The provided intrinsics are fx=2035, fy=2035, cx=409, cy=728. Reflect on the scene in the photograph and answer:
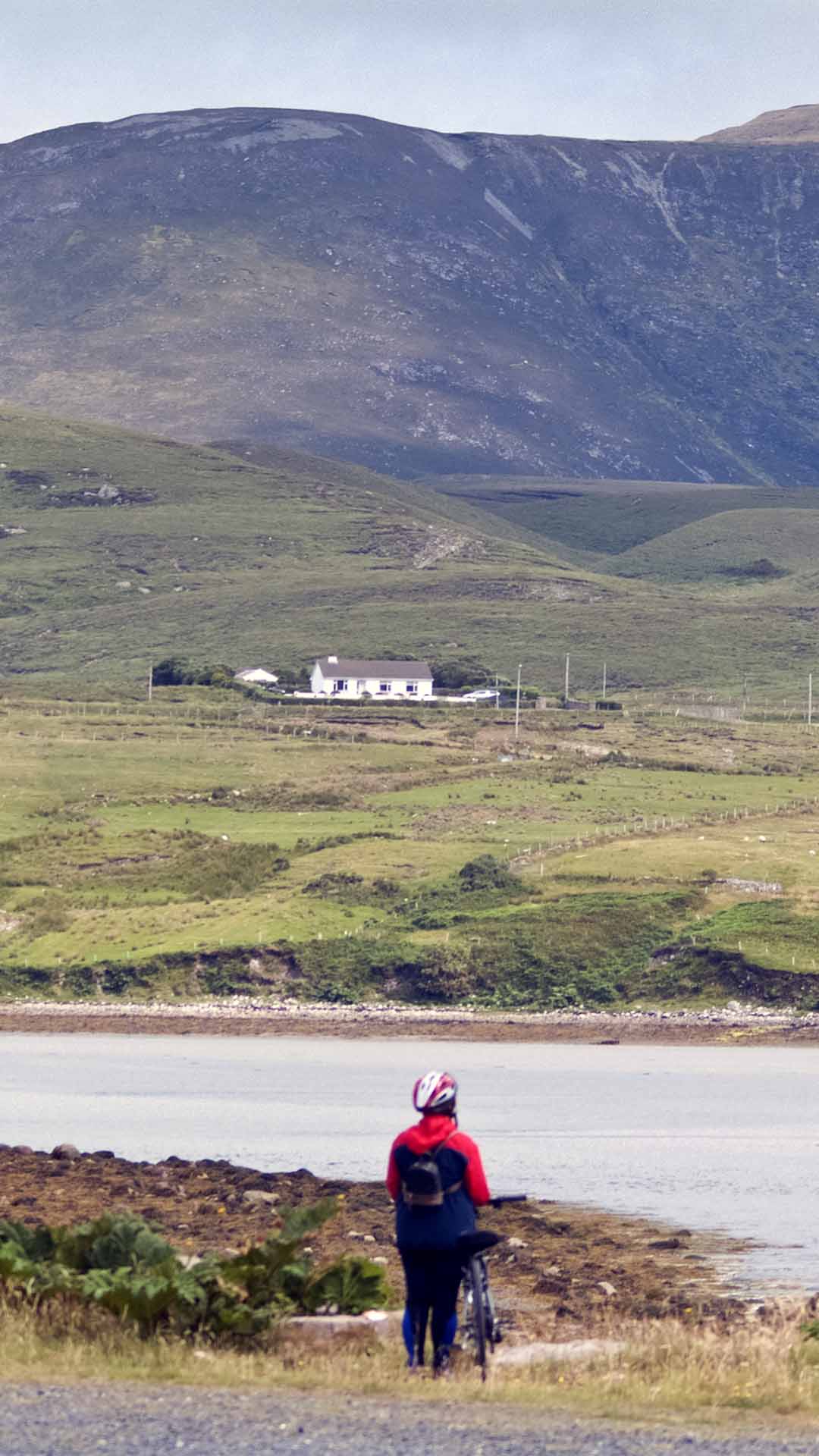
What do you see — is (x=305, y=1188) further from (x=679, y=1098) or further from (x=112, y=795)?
(x=112, y=795)

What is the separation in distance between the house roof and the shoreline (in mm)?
104396

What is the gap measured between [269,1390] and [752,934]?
55.3 meters

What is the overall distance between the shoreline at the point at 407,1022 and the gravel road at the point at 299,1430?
4887 cm

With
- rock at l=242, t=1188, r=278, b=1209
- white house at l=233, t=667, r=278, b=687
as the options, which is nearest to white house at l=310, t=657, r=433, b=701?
white house at l=233, t=667, r=278, b=687

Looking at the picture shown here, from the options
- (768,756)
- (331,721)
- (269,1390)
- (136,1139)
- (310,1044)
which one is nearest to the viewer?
(269,1390)

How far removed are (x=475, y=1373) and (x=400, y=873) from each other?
62.2 meters

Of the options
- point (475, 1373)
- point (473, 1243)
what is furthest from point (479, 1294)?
point (475, 1373)

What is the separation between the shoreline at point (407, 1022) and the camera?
6306 cm

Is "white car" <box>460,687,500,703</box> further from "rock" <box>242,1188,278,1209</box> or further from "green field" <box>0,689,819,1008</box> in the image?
"rock" <box>242,1188,278,1209</box>

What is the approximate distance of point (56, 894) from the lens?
75.9 meters

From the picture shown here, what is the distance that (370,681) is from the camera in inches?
6693

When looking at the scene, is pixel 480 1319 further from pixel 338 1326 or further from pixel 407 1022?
pixel 407 1022

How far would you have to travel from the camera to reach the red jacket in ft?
49.3

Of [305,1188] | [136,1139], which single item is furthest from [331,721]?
[305,1188]
